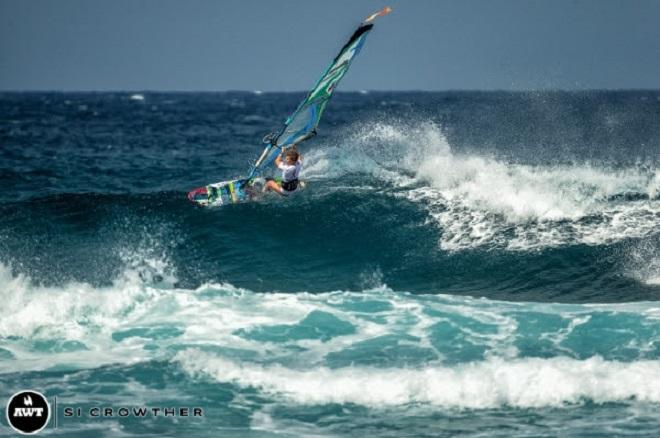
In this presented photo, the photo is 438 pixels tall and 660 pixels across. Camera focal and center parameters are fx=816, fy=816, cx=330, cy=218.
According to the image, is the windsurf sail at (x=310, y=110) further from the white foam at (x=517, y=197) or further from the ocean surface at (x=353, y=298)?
Result: the white foam at (x=517, y=197)

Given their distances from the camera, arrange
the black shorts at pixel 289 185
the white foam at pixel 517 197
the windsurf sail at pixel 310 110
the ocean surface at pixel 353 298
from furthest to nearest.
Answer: the white foam at pixel 517 197 → the black shorts at pixel 289 185 → the windsurf sail at pixel 310 110 → the ocean surface at pixel 353 298

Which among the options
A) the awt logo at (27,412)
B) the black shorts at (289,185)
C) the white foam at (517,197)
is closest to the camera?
the awt logo at (27,412)

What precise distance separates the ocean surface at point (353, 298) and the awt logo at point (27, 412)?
164 mm

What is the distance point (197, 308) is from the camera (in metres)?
14.0

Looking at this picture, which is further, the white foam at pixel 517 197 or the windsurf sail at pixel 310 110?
the white foam at pixel 517 197

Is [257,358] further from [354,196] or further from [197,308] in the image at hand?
[354,196]

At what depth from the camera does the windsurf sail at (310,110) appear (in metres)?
14.1

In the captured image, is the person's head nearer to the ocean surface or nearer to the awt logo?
the ocean surface

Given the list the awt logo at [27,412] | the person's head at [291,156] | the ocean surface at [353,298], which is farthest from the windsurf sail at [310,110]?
the awt logo at [27,412]

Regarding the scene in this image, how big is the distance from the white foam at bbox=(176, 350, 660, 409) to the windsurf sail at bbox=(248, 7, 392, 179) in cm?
464

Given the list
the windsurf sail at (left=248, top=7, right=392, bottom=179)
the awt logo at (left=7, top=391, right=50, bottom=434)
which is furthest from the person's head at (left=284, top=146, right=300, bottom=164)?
the awt logo at (left=7, top=391, right=50, bottom=434)

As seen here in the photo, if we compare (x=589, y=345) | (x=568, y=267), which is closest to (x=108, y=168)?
(x=568, y=267)

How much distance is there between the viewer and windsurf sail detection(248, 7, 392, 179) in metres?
14.1

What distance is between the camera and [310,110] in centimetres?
1470
